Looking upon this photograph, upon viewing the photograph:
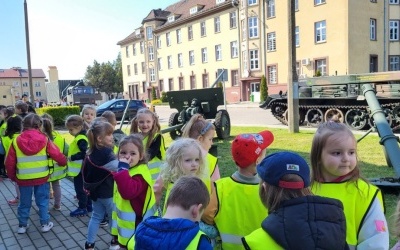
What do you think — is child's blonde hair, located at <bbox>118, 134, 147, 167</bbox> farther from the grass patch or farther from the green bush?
the green bush

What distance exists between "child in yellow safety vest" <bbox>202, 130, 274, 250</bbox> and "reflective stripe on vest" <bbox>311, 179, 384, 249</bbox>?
38 cm

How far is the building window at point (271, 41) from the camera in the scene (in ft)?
111

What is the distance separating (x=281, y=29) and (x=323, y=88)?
20.7 metres

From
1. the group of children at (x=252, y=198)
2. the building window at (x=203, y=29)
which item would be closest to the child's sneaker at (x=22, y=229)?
the group of children at (x=252, y=198)

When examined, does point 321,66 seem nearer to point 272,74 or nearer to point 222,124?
point 272,74

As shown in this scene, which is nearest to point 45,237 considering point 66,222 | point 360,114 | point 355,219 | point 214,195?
point 66,222

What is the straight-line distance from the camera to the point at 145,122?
13.8 ft

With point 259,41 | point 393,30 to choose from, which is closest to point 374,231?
point 259,41

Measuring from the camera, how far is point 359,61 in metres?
29.6

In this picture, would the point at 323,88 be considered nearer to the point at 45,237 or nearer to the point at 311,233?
the point at 45,237

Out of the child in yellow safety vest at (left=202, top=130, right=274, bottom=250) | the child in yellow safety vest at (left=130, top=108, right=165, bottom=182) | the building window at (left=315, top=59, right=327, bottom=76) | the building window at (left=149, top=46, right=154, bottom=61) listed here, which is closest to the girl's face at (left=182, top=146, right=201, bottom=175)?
the child in yellow safety vest at (left=202, top=130, right=274, bottom=250)

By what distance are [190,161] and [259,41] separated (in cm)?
3411

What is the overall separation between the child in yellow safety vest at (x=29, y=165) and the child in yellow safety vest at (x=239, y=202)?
9.98 ft

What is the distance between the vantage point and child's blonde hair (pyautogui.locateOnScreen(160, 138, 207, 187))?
2588mm
